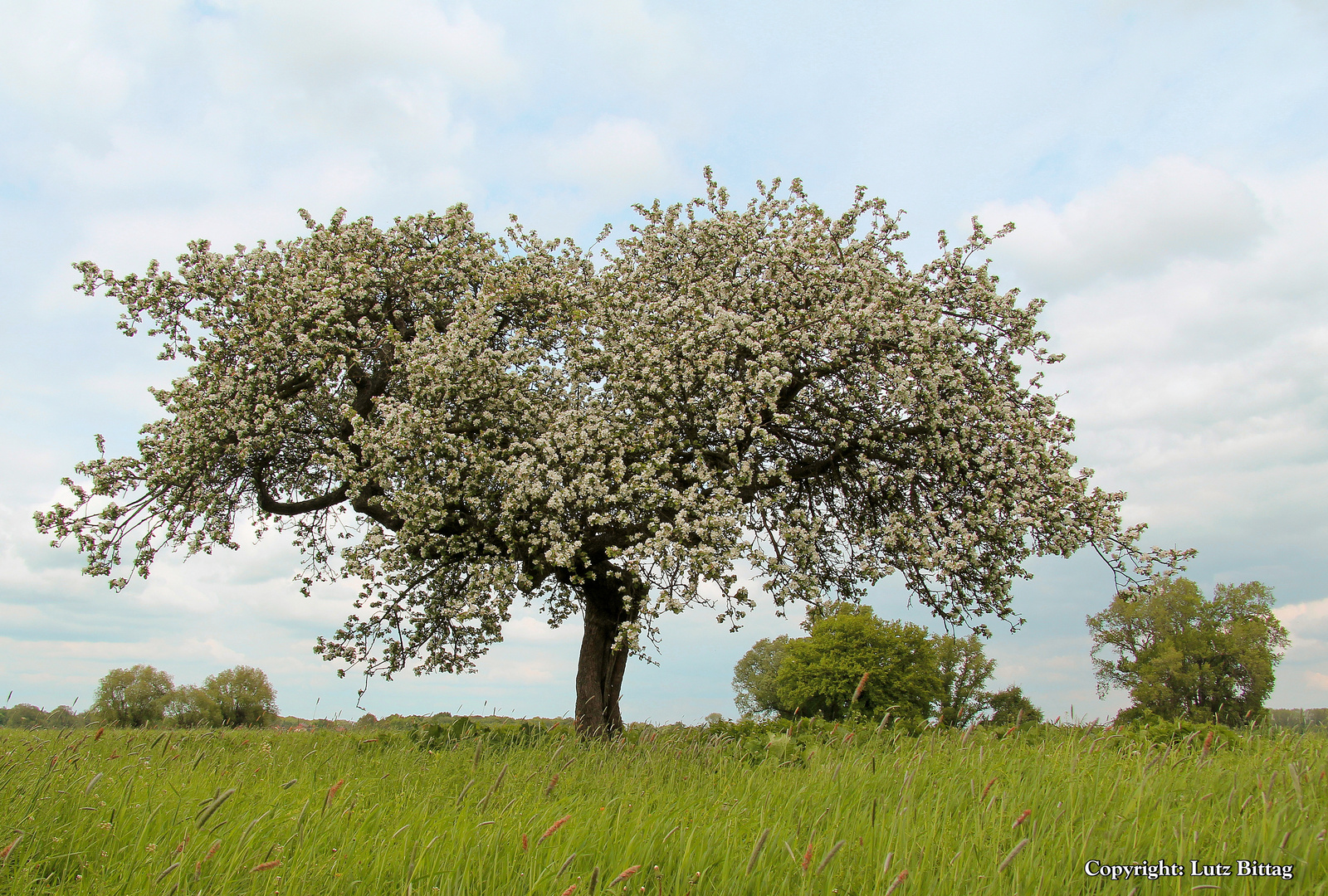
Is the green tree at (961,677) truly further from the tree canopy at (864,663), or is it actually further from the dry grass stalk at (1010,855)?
the dry grass stalk at (1010,855)

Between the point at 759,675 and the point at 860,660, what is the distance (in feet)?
49.2

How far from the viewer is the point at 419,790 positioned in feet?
27.0

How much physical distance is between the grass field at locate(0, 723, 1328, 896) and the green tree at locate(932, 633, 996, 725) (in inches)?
44.4

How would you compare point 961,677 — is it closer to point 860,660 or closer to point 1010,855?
point 1010,855

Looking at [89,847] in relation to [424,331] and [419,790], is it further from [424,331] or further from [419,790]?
[424,331]

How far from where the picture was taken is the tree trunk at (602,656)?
59.9ft

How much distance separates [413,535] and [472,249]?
789 centimetres

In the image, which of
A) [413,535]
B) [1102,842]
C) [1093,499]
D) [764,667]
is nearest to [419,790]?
[1102,842]

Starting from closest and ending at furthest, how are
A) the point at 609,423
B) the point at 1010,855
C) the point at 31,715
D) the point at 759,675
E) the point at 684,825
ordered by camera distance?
the point at 1010,855
the point at 684,825
the point at 31,715
the point at 609,423
the point at 759,675

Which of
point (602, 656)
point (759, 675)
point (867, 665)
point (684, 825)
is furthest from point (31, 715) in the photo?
point (759, 675)

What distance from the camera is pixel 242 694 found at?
34500 millimetres

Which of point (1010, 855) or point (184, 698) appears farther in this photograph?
point (184, 698)

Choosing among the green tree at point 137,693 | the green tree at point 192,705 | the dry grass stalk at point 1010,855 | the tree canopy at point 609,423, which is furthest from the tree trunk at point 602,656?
the green tree at point 137,693

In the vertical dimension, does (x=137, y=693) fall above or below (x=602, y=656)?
below
